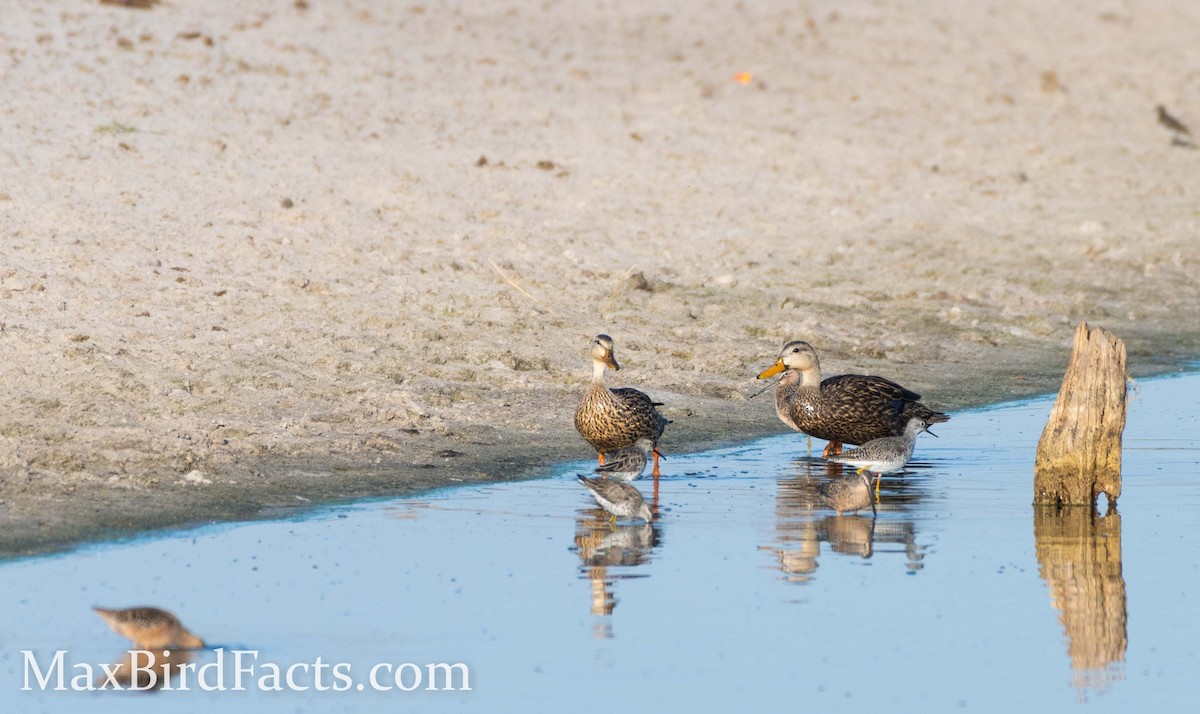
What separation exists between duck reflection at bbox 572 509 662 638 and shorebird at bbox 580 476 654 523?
10cm

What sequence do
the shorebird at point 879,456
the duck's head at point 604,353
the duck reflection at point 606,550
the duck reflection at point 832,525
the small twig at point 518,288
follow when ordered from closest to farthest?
the duck reflection at point 606,550, the duck reflection at point 832,525, the shorebird at point 879,456, the duck's head at point 604,353, the small twig at point 518,288

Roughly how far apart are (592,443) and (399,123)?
10193 mm

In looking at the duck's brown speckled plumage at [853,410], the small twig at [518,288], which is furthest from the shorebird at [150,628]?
the small twig at [518,288]

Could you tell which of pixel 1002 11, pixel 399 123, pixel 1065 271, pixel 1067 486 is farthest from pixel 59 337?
pixel 1002 11

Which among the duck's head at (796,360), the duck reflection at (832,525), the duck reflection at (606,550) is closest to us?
the duck reflection at (606,550)

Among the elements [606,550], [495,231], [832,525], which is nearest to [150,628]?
[606,550]

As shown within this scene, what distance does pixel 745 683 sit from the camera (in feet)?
24.3

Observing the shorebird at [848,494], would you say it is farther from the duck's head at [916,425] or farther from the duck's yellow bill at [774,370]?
the duck's yellow bill at [774,370]

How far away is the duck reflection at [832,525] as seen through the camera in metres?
9.59

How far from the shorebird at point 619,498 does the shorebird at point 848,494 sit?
1171 mm

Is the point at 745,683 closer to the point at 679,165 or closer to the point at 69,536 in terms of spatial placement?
the point at 69,536

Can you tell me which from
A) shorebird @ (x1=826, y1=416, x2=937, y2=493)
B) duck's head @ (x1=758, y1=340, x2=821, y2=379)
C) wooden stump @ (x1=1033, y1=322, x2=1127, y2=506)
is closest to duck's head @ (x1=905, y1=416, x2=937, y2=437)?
shorebird @ (x1=826, y1=416, x2=937, y2=493)

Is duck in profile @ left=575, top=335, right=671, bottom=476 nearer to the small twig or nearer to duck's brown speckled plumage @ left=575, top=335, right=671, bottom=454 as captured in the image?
duck's brown speckled plumage @ left=575, top=335, right=671, bottom=454

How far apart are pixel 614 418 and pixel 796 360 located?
7.32ft
